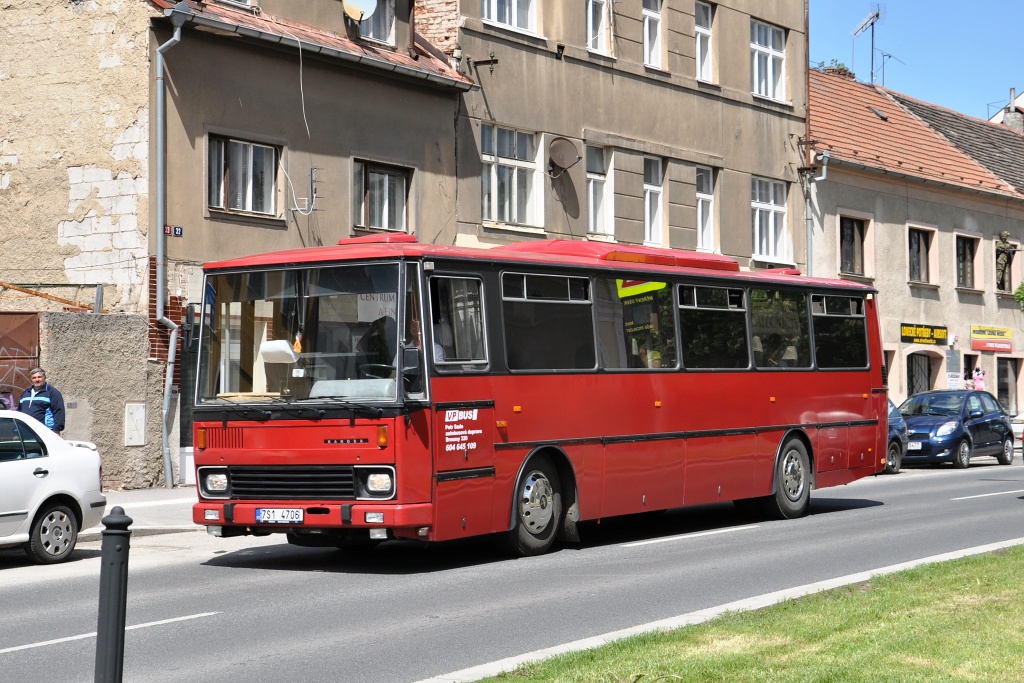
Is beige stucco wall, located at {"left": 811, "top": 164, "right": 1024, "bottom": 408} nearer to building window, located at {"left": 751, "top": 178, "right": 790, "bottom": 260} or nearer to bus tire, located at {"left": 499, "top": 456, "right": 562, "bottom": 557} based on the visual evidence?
building window, located at {"left": 751, "top": 178, "right": 790, "bottom": 260}

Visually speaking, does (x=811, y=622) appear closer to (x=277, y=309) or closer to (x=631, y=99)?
(x=277, y=309)

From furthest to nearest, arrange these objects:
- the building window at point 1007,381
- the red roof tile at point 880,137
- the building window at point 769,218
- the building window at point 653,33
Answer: the building window at point 1007,381, the red roof tile at point 880,137, the building window at point 769,218, the building window at point 653,33

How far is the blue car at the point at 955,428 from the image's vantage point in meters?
29.2

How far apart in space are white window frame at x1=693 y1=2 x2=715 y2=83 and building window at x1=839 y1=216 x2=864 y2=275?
682cm

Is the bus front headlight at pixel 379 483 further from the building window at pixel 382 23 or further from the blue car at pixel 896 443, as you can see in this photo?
the blue car at pixel 896 443

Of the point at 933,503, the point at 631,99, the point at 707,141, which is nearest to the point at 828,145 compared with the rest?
the point at 707,141

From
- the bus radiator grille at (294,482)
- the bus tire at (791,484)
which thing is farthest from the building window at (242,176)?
the bus radiator grille at (294,482)

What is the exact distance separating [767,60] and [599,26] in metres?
7.17

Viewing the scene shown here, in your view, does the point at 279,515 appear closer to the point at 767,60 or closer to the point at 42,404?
the point at 42,404

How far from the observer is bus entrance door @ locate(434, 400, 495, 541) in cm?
1255

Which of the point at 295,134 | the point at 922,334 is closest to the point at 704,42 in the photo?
the point at 922,334

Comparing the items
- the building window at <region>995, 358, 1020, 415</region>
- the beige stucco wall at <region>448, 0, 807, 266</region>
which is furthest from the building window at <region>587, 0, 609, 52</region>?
the building window at <region>995, 358, 1020, 415</region>

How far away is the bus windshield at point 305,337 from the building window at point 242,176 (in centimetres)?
886

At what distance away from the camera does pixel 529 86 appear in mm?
27859
